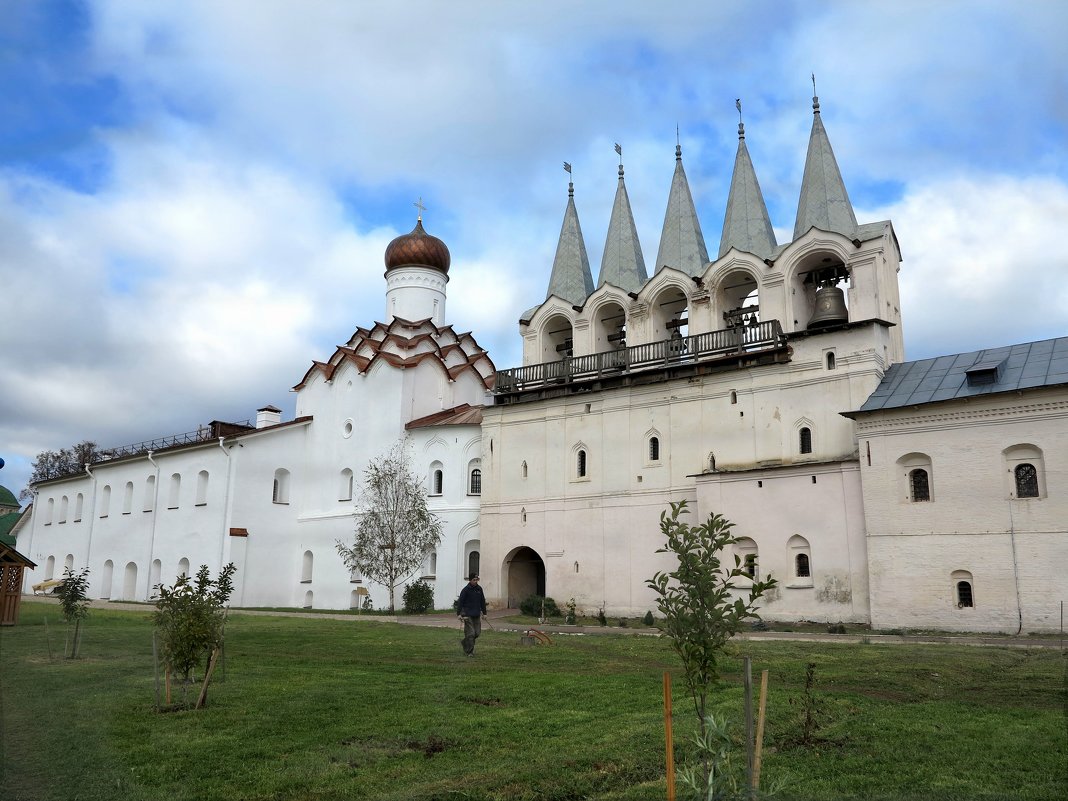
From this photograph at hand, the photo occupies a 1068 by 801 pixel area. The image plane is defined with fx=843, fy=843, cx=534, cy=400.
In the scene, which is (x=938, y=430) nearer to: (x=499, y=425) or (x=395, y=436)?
(x=499, y=425)

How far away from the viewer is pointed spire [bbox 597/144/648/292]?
31.8 metres

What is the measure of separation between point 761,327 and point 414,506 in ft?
45.5

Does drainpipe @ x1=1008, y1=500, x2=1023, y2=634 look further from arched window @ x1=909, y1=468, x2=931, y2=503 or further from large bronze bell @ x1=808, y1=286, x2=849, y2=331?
large bronze bell @ x1=808, y1=286, x2=849, y2=331

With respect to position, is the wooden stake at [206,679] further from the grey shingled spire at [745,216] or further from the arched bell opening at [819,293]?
the grey shingled spire at [745,216]

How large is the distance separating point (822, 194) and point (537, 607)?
1629 cm

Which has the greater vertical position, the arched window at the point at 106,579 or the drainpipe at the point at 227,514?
the drainpipe at the point at 227,514

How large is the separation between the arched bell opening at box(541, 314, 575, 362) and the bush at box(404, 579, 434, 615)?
992cm

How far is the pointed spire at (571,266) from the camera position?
108ft

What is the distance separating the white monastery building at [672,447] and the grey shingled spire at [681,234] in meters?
0.10

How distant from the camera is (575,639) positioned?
19.0 metres

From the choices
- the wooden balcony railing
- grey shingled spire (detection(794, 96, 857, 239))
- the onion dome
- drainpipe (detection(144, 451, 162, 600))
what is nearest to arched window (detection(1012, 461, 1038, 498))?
the wooden balcony railing

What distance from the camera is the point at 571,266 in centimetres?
3384

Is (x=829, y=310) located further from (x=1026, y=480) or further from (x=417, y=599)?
(x=417, y=599)

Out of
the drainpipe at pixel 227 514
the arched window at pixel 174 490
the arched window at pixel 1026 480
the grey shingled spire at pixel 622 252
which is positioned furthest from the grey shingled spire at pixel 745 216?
the arched window at pixel 174 490
